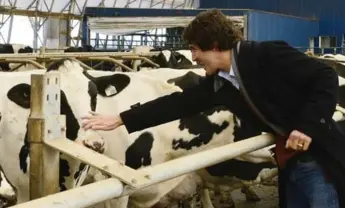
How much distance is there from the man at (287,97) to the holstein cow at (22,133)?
1.33 meters

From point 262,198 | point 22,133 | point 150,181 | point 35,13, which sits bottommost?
point 262,198

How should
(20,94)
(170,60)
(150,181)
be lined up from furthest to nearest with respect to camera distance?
(170,60) < (20,94) < (150,181)

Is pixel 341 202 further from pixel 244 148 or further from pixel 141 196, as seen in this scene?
pixel 141 196

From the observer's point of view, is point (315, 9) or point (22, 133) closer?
point (22, 133)

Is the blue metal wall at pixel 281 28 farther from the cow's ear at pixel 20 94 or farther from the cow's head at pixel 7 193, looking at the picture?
the cow's ear at pixel 20 94

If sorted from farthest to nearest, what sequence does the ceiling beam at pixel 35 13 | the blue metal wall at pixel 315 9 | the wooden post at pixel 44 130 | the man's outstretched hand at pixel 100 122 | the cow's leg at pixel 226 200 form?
1. the blue metal wall at pixel 315 9
2. the ceiling beam at pixel 35 13
3. the cow's leg at pixel 226 200
4. the man's outstretched hand at pixel 100 122
5. the wooden post at pixel 44 130

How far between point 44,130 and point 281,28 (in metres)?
23.1

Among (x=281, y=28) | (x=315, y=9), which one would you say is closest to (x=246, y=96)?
(x=281, y=28)

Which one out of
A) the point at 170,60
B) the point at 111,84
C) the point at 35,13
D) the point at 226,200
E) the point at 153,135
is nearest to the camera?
the point at 111,84

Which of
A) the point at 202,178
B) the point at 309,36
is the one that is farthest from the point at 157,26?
the point at 202,178

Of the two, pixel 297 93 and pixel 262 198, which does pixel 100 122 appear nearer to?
pixel 297 93

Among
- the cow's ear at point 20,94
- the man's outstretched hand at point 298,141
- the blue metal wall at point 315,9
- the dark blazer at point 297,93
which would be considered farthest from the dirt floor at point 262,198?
the blue metal wall at point 315,9

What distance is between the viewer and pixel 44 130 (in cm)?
250

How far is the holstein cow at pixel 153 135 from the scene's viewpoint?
4953 mm
